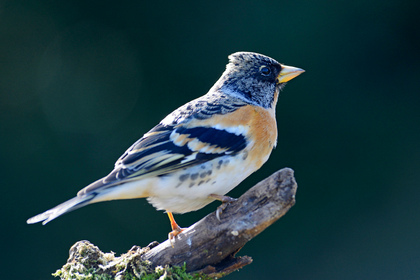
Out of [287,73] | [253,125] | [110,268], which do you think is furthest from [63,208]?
[287,73]

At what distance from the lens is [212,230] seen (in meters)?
2.31

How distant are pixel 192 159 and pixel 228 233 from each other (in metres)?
0.49

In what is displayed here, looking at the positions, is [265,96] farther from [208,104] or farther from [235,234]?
[235,234]

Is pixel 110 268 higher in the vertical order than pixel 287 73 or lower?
lower

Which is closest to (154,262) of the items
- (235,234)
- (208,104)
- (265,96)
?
(235,234)

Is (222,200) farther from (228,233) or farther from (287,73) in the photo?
(287,73)

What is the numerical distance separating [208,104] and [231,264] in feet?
3.46

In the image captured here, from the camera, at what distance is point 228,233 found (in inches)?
89.1

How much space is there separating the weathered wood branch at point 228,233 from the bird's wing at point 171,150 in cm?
36

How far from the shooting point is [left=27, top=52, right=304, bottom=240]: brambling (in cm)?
244

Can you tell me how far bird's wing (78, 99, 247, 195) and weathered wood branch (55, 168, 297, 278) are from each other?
0.36 m

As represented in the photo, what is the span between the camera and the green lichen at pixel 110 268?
7.72 ft

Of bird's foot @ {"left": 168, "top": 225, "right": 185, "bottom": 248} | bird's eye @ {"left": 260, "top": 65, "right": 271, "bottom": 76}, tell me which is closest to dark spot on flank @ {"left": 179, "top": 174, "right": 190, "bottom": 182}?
bird's foot @ {"left": 168, "top": 225, "right": 185, "bottom": 248}

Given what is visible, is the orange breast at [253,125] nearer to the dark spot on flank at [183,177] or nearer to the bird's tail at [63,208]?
the dark spot on flank at [183,177]
